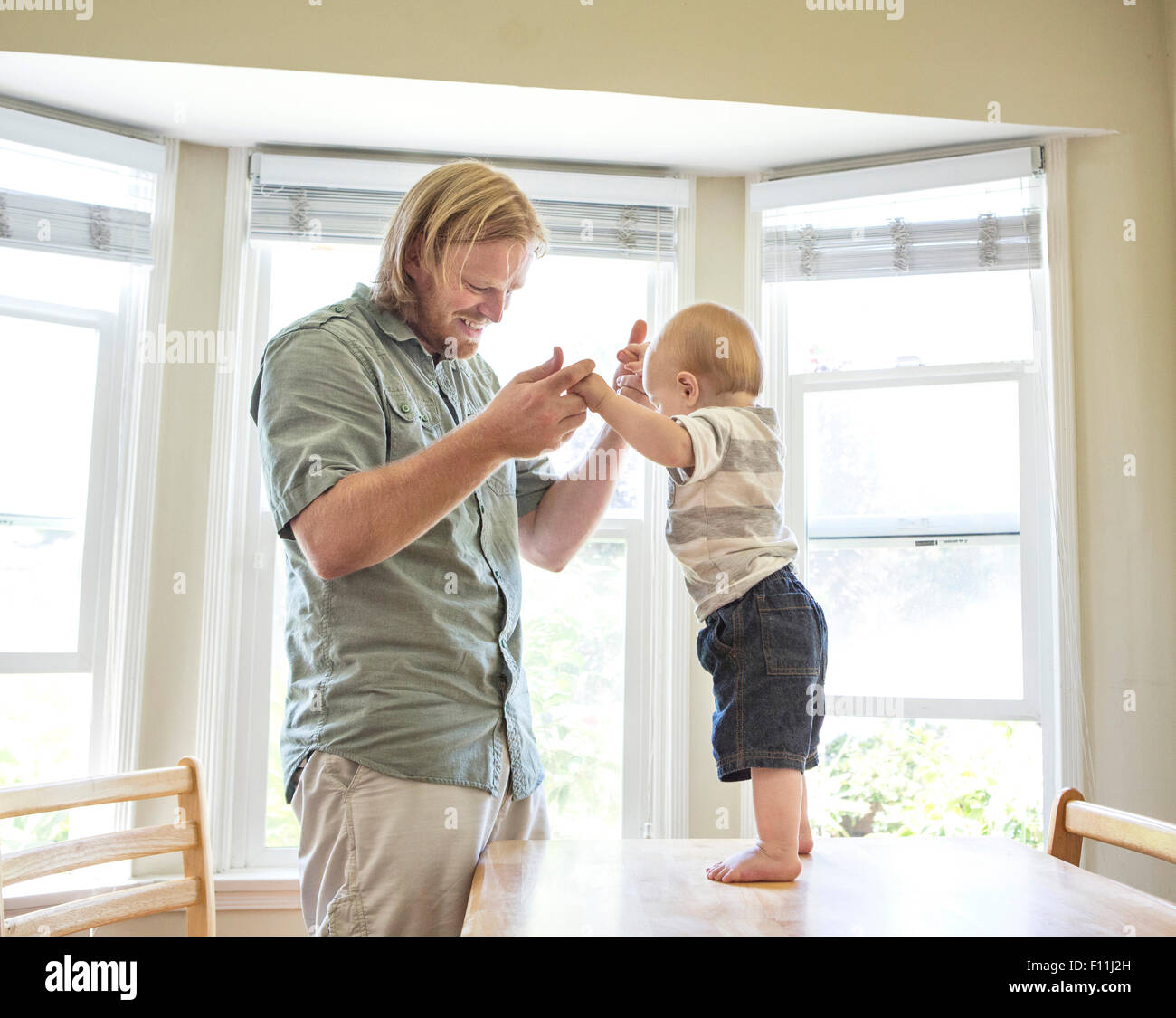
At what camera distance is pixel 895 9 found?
2.49m

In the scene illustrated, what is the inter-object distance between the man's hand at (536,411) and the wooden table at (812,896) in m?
0.55

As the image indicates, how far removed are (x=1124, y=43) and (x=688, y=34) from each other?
122 cm

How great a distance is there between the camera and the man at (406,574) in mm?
1164

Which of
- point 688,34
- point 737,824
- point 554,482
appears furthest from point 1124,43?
point 737,824

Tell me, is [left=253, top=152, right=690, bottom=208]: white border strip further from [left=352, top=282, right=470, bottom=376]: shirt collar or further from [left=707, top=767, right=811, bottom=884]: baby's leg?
[left=707, top=767, right=811, bottom=884]: baby's leg

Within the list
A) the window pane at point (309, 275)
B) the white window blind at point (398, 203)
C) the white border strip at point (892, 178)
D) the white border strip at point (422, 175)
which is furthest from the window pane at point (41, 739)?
the white border strip at point (892, 178)

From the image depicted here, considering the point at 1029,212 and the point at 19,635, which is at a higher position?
the point at 1029,212

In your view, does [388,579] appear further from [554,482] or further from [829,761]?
[829,761]

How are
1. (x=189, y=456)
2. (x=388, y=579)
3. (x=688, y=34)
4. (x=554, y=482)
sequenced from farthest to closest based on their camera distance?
(x=189, y=456), (x=688, y=34), (x=554, y=482), (x=388, y=579)

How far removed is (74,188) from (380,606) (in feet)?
6.72


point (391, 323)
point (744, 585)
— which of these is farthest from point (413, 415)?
point (744, 585)

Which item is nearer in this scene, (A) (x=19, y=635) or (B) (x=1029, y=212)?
(A) (x=19, y=635)

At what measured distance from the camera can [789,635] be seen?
1.19 meters

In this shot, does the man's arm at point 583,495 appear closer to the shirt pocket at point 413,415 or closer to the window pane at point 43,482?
the shirt pocket at point 413,415
